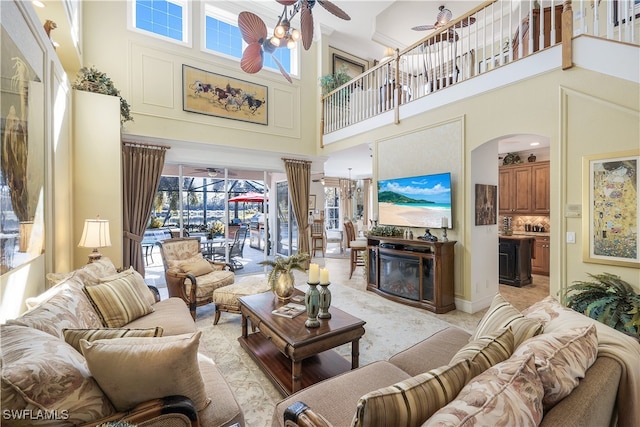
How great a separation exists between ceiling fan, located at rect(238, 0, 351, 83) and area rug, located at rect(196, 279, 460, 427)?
289cm

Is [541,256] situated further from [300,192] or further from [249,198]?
[249,198]

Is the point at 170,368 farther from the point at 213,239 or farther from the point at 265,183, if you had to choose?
the point at 265,183

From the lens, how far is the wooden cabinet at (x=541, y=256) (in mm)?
5355

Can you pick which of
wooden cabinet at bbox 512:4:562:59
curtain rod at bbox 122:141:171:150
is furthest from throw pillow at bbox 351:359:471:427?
curtain rod at bbox 122:141:171:150

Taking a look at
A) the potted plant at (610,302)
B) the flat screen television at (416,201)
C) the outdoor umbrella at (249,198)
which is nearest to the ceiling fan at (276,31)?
the flat screen television at (416,201)

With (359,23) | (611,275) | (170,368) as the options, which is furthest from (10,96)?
(359,23)

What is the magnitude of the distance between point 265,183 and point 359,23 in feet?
13.5

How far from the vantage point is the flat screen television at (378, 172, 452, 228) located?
3.87 meters

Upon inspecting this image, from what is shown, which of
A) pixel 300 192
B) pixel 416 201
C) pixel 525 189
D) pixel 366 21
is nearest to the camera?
pixel 416 201

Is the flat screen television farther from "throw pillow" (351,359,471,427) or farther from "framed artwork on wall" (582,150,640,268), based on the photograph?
"throw pillow" (351,359,471,427)

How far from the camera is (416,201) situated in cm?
423

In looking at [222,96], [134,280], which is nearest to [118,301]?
[134,280]

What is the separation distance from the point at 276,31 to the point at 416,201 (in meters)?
2.94

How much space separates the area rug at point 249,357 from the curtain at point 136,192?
1.74 meters
